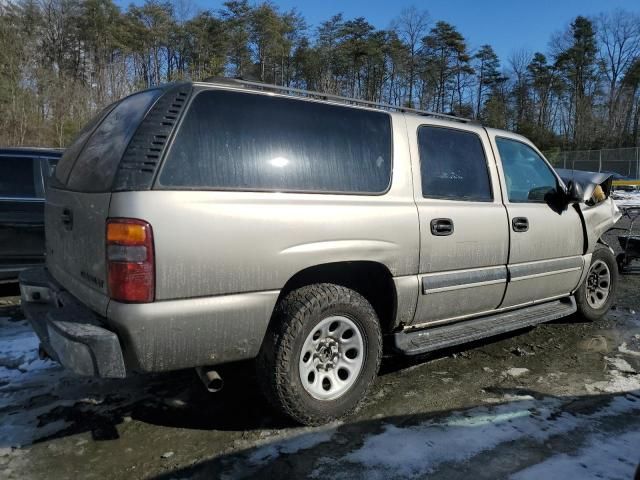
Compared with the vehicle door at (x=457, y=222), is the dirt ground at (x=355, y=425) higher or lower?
lower

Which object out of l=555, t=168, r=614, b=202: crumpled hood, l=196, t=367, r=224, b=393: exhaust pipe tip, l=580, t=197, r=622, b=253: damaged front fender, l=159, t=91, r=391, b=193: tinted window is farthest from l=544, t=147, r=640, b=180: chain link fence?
l=196, t=367, r=224, b=393: exhaust pipe tip

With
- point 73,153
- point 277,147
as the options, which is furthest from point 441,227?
point 73,153

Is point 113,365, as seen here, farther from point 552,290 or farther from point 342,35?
point 342,35

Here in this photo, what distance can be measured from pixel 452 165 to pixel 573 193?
1388 millimetres

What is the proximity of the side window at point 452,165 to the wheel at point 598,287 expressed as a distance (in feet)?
6.20

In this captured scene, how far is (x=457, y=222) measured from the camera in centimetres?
361

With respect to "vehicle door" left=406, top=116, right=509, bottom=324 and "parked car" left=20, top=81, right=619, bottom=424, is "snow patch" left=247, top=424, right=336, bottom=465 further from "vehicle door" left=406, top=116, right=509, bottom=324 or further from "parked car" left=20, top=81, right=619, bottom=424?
"vehicle door" left=406, top=116, right=509, bottom=324

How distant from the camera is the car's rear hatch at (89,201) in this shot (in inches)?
101

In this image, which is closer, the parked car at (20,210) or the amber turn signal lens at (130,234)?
the amber turn signal lens at (130,234)

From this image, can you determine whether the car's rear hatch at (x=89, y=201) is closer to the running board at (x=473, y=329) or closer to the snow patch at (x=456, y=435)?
the snow patch at (x=456, y=435)

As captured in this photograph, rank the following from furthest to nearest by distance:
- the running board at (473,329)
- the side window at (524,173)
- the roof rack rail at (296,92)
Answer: the side window at (524,173) < the running board at (473,329) < the roof rack rail at (296,92)

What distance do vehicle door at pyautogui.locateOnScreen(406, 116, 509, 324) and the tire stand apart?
1.77 ft

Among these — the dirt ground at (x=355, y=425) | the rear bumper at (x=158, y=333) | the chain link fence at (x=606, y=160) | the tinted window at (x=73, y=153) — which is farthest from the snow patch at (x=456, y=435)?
the chain link fence at (x=606, y=160)

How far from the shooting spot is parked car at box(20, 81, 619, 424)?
2479 mm
